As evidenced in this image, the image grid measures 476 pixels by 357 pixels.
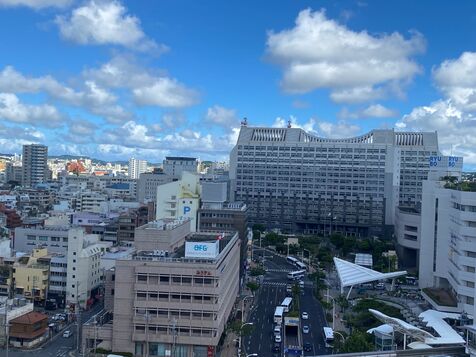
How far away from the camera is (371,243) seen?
67.1 meters

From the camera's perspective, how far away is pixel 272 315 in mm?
39844

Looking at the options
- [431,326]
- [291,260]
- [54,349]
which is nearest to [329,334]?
[431,326]

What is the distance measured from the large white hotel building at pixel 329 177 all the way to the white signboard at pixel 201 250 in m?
54.7

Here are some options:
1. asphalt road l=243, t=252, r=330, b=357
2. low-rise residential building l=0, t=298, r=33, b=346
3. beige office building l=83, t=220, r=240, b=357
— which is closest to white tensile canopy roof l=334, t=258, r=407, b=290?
asphalt road l=243, t=252, r=330, b=357

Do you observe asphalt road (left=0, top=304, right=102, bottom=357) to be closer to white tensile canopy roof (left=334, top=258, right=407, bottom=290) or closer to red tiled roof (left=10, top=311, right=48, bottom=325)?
red tiled roof (left=10, top=311, right=48, bottom=325)

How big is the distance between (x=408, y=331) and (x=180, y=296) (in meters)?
12.2

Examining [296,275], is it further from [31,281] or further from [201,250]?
[31,281]

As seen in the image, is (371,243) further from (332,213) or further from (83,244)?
(83,244)

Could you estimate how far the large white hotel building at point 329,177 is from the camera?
83.9m

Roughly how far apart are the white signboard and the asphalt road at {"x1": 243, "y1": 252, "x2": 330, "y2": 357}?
20.9 feet

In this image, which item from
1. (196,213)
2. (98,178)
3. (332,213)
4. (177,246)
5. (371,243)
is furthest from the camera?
(98,178)

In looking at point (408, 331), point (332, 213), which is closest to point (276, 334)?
point (408, 331)

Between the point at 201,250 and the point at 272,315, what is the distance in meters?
11.6

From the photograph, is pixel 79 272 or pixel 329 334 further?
pixel 79 272
